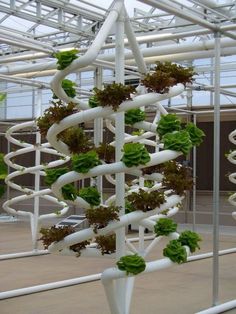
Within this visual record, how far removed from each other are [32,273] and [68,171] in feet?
12.8

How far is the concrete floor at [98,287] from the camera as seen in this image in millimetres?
5469

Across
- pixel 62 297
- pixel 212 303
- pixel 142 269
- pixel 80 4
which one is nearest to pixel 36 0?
pixel 80 4

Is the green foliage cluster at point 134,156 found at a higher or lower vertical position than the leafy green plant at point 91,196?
higher

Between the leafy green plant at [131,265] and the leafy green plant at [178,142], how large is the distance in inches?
30.0

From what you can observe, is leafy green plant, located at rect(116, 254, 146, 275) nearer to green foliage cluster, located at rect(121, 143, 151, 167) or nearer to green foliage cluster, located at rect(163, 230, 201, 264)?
green foliage cluster, located at rect(163, 230, 201, 264)

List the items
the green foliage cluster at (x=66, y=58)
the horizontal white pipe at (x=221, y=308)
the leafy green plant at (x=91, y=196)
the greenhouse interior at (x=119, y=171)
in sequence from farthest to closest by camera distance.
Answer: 1. the horizontal white pipe at (x=221, y=308)
2. the leafy green plant at (x=91, y=196)
3. the greenhouse interior at (x=119, y=171)
4. the green foliage cluster at (x=66, y=58)

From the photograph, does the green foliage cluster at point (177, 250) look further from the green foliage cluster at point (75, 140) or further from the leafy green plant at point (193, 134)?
the green foliage cluster at point (75, 140)

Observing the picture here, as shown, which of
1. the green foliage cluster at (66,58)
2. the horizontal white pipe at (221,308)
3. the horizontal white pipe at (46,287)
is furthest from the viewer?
the horizontal white pipe at (46,287)

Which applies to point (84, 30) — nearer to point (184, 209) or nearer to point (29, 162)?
point (184, 209)

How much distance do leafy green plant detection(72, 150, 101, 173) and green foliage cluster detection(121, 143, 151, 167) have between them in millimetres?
183

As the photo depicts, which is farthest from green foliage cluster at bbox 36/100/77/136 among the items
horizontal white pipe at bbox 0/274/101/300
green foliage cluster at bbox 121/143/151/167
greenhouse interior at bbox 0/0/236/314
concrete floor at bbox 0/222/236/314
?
horizontal white pipe at bbox 0/274/101/300

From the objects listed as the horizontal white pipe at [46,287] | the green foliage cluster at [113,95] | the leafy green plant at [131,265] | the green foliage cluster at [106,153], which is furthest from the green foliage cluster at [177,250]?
the horizontal white pipe at [46,287]

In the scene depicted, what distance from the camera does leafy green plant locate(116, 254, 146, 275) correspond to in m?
3.63

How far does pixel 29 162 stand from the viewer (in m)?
17.0
